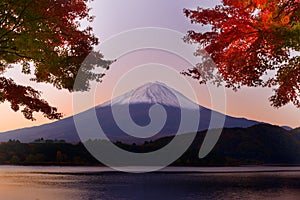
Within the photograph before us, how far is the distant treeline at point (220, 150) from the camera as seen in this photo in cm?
7062

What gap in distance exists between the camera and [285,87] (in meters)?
20.9

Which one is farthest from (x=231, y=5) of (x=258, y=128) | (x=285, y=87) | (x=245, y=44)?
(x=258, y=128)

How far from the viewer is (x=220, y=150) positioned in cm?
9069

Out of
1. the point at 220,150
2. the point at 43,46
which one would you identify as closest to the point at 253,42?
the point at 43,46

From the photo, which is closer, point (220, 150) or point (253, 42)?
point (253, 42)

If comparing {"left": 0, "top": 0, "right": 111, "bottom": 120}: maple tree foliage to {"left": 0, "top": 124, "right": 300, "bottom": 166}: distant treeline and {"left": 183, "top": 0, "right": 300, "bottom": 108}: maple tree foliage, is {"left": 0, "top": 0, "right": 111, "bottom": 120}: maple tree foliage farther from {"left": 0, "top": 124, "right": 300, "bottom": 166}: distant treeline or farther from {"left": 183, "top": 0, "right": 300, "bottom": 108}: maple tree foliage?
{"left": 0, "top": 124, "right": 300, "bottom": 166}: distant treeline

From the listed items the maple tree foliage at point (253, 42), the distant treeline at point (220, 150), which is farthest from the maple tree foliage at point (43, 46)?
the distant treeline at point (220, 150)

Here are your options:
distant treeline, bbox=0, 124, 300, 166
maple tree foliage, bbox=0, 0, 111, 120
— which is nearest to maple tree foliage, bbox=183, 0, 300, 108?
maple tree foliage, bbox=0, 0, 111, 120

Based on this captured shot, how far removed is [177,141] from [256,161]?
16.6 metres

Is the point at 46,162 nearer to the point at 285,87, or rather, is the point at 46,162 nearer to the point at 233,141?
the point at 233,141

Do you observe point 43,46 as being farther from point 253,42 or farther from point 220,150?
point 220,150

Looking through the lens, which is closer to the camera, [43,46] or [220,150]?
[43,46]

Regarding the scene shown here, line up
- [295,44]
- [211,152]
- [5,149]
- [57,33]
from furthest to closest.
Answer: [211,152] → [5,149] → [57,33] → [295,44]

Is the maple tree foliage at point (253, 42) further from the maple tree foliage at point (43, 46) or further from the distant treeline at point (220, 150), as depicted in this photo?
the distant treeline at point (220, 150)
